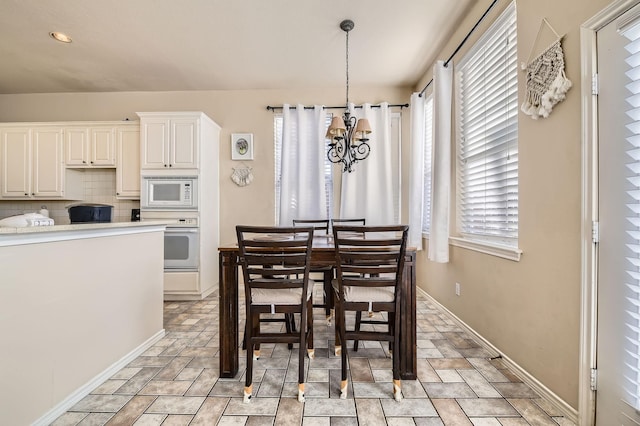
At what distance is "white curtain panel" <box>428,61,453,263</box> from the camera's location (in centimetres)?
265

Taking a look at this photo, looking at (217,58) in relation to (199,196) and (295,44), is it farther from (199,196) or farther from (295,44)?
(199,196)

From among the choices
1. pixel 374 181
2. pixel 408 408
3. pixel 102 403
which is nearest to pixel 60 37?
pixel 102 403

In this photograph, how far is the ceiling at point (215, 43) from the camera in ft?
7.85

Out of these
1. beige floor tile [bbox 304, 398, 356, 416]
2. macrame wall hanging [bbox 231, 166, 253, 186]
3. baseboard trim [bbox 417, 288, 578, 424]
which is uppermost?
macrame wall hanging [bbox 231, 166, 253, 186]

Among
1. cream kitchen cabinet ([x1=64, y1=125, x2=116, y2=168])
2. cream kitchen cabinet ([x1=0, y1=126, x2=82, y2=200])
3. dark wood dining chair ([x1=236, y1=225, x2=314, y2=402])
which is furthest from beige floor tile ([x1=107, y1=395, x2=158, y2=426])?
cream kitchen cabinet ([x1=0, y1=126, x2=82, y2=200])

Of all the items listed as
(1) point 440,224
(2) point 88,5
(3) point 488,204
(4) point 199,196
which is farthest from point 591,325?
(2) point 88,5

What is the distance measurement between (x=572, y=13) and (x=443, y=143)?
129cm

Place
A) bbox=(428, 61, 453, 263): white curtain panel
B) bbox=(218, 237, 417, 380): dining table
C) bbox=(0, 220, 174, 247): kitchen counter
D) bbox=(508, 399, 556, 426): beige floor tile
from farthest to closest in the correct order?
bbox=(428, 61, 453, 263): white curtain panel, bbox=(218, 237, 417, 380): dining table, bbox=(508, 399, 556, 426): beige floor tile, bbox=(0, 220, 174, 247): kitchen counter

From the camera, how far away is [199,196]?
3453 millimetres

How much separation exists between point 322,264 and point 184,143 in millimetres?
2631

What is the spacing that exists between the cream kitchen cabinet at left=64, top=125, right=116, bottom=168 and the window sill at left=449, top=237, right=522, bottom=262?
4.23 metres

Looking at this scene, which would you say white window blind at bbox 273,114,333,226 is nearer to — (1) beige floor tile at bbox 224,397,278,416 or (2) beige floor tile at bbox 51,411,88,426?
(1) beige floor tile at bbox 224,397,278,416

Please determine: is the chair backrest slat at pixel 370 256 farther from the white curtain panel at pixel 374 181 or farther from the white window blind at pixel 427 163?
the white curtain panel at pixel 374 181

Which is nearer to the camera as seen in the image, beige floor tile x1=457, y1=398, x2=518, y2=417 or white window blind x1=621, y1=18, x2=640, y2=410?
white window blind x1=621, y1=18, x2=640, y2=410
